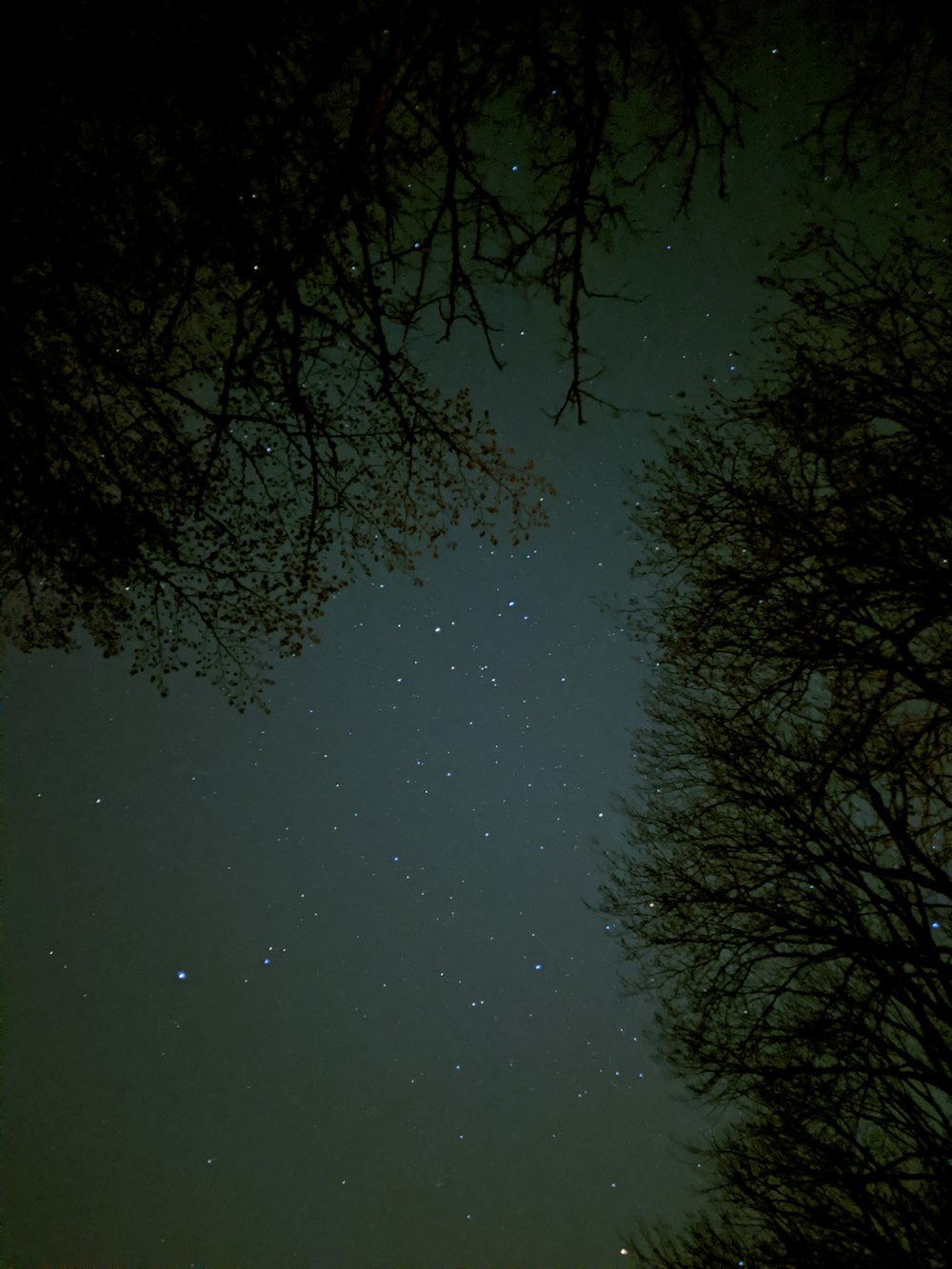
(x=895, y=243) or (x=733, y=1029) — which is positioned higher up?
(x=895, y=243)

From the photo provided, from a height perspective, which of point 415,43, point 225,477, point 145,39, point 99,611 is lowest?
point 99,611

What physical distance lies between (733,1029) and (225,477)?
5.27 metres

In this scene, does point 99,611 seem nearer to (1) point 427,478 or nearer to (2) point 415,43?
(1) point 427,478

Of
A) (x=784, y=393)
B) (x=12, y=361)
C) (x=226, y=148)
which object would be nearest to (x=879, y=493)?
(x=784, y=393)

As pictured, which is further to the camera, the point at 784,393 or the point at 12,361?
the point at 784,393

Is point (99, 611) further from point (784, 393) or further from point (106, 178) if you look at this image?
point (784, 393)

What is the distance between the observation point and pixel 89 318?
387cm

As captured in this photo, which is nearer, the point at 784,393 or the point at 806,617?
the point at 806,617

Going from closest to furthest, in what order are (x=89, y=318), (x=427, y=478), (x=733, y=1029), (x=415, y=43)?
(x=415, y=43)
(x=89, y=318)
(x=427, y=478)
(x=733, y=1029)

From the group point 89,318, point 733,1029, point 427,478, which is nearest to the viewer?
point 89,318

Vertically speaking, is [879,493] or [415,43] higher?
[415,43]

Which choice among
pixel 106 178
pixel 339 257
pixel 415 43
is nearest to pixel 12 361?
pixel 106 178

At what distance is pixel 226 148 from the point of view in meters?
3.43

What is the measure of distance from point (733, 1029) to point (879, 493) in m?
4.03
